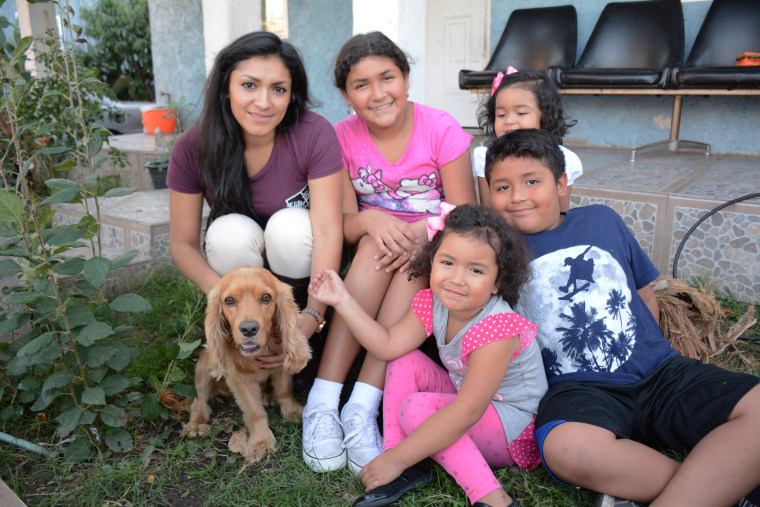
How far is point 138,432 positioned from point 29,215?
2.86 feet

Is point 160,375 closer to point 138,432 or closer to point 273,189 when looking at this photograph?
point 138,432

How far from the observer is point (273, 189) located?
2479mm

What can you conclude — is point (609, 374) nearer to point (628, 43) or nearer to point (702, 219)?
point (702, 219)

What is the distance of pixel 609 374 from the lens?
1.86 metres

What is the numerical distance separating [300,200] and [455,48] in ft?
15.6

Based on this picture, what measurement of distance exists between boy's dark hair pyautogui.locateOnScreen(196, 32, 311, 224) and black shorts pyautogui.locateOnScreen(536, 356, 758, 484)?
57.9 inches

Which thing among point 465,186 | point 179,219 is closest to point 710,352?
point 465,186

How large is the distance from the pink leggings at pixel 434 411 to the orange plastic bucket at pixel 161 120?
19.4ft

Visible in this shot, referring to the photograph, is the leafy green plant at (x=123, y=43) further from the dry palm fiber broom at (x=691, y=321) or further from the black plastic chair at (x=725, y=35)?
the dry palm fiber broom at (x=691, y=321)

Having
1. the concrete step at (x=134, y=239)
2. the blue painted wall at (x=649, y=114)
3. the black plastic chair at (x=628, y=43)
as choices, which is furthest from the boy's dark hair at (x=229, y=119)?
the blue painted wall at (x=649, y=114)

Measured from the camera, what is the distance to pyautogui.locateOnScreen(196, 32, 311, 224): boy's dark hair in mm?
2236

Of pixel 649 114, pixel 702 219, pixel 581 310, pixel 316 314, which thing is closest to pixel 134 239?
pixel 316 314

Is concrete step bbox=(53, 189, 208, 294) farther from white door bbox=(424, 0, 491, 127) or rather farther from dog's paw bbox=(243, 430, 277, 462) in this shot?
white door bbox=(424, 0, 491, 127)

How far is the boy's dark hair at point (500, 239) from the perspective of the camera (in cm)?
179
